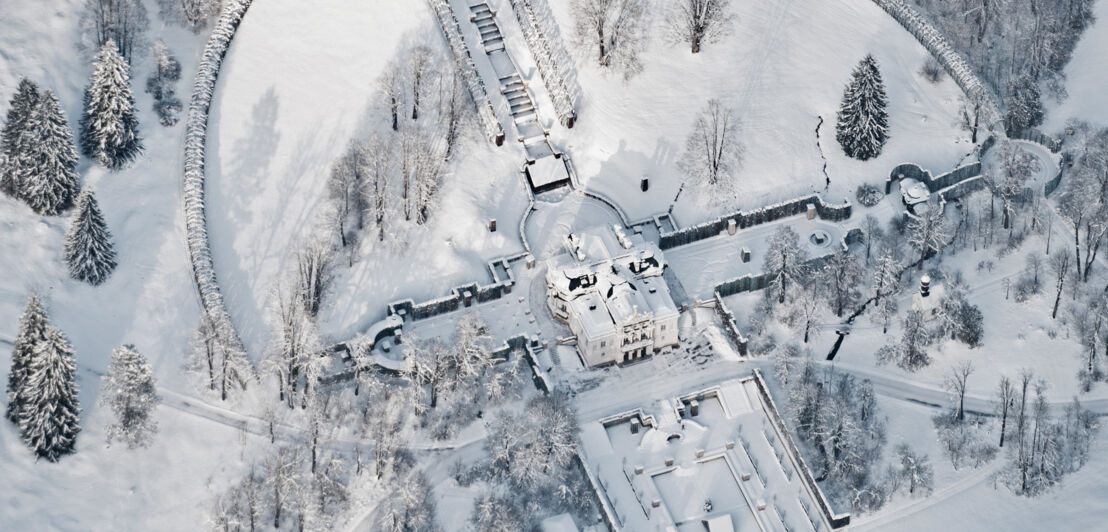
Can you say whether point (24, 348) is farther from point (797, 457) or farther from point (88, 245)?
point (797, 457)

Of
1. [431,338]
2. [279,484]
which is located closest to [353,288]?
[431,338]

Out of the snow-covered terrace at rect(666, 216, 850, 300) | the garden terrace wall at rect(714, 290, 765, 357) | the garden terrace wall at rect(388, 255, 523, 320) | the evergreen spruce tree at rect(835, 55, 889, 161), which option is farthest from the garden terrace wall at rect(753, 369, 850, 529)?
the evergreen spruce tree at rect(835, 55, 889, 161)

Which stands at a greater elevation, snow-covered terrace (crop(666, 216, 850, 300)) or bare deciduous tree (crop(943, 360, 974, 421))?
snow-covered terrace (crop(666, 216, 850, 300))

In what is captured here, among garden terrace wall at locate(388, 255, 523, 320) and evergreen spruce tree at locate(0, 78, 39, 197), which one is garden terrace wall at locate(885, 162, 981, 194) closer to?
garden terrace wall at locate(388, 255, 523, 320)

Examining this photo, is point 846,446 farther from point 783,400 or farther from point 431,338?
point 431,338

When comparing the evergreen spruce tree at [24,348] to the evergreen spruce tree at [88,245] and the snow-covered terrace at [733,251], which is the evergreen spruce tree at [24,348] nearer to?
the evergreen spruce tree at [88,245]

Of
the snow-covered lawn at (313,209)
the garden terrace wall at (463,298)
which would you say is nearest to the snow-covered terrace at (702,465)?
the garden terrace wall at (463,298)

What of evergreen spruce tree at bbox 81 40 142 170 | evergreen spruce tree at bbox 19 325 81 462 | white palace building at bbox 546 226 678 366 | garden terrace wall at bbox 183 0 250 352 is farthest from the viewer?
evergreen spruce tree at bbox 81 40 142 170

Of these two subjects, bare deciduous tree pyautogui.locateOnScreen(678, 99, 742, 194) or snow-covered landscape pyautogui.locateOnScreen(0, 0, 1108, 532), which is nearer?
snow-covered landscape pyautogui.locateOnScreen(0, 0, 1108, 532)

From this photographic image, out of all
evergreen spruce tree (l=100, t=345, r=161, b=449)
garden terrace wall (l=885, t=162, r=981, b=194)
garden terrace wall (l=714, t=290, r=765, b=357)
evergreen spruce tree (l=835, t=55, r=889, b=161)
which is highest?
evergreen spruce tree (l=835, t=55, r=889, b=161)
